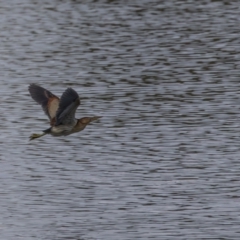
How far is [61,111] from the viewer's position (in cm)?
1084

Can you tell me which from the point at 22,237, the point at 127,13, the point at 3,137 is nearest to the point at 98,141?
the point at 3,137

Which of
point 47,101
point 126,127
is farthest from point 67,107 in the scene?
point 126,127

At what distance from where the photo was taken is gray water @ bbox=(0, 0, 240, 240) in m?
10.9

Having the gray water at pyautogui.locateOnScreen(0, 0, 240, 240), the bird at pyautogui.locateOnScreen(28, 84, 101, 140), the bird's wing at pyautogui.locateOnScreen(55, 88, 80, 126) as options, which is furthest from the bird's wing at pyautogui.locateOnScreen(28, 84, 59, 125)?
the gray water at pyautogui.locateOnScreen(0, 0, 240, 240)

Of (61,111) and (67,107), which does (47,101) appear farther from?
(67,107)

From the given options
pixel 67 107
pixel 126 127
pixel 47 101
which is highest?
pixel 67 107

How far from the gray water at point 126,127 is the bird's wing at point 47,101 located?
99cm

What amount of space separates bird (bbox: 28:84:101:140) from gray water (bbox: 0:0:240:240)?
861 millimetres

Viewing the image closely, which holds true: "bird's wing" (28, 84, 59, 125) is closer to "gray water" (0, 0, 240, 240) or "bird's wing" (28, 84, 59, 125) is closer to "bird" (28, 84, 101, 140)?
"bird" (28, 84, 101, 140)

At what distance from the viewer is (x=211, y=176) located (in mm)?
12234

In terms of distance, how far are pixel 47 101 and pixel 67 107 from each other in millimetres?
814

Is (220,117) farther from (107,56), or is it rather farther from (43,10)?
(43,10)

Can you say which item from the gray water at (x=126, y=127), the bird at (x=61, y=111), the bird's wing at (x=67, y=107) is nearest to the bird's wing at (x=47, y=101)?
the bird at (x=61, y=111)

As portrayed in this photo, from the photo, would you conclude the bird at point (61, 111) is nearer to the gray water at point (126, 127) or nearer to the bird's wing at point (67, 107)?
the bird's wing at point (67, 107)
